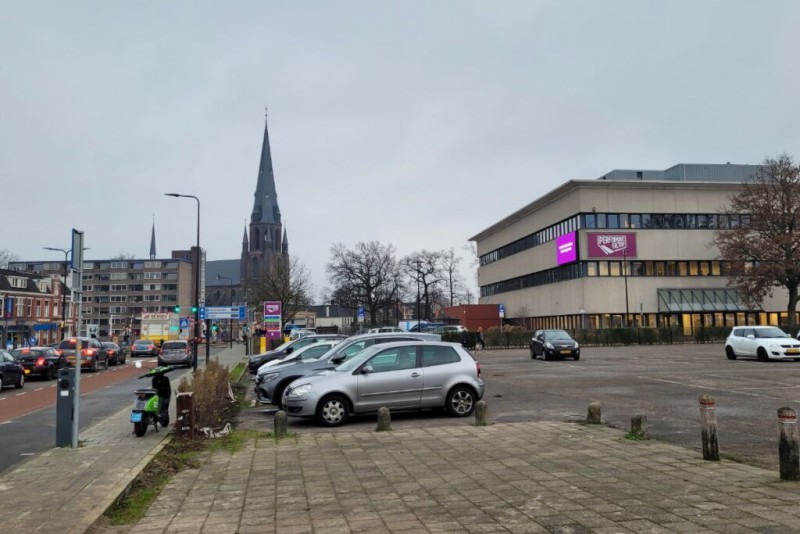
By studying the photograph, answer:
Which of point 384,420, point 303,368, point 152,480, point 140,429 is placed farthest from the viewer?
point 303,368

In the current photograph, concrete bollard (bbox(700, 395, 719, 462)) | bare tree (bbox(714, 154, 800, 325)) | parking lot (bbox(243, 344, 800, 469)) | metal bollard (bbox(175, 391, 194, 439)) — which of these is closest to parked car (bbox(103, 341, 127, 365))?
parking lot (bbox(243, 344, 800, 469))

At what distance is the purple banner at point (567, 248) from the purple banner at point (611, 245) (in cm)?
136

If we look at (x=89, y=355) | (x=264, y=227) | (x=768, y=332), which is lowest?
(x=89, y=355)

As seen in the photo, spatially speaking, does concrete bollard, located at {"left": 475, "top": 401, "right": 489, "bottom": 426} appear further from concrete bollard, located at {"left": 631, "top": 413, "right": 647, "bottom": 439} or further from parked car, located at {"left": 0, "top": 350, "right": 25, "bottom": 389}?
parked car, located at {"left": 0, "top": 350, "right": 25, "bottom": 389}

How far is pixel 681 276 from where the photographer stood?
62.9m

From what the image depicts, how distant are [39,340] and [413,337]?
75543mm

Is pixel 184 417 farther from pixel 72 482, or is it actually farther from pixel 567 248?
pixel 567 248

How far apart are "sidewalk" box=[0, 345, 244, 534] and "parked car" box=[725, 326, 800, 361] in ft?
87.3

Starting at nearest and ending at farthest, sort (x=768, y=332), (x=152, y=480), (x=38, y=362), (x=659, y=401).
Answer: (x=152, y=480) → (x=659, y=401) → (x=38, y=362) → (x=768, y=332)

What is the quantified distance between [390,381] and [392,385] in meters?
0.09

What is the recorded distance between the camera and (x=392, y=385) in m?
→ 12.7

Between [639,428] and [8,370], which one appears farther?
[8,370]

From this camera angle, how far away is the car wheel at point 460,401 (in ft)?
43.1

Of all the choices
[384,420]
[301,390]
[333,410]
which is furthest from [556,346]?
[384,420]
